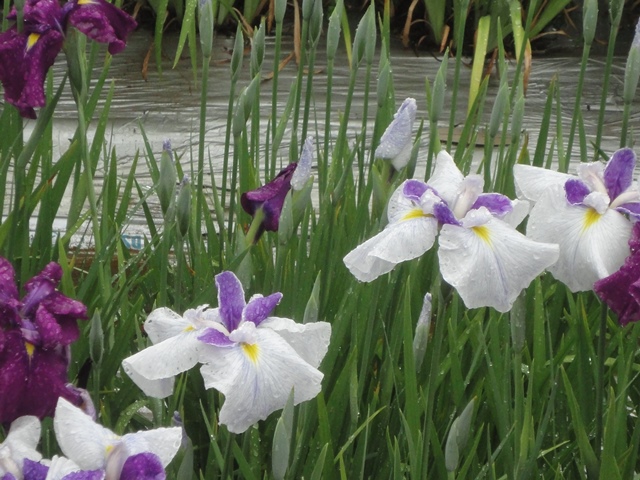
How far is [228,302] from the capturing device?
0.74 metres

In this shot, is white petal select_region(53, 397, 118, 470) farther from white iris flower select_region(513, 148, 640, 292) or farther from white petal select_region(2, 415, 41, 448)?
white iris flower select_region(513, 148, 640, 292)

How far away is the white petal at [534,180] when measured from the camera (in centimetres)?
82

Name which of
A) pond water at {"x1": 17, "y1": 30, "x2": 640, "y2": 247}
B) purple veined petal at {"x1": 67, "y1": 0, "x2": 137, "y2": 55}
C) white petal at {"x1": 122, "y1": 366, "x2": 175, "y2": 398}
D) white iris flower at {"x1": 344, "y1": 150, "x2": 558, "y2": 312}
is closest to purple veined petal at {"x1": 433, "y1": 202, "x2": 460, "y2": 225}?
white iris flower at {"x1": 344, "y1": 150, "x2": 558, "y2": 312}

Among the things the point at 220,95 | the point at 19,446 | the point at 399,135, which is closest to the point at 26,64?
the point at 399,135

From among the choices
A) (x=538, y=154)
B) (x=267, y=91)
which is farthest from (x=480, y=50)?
(x=538, y=154)

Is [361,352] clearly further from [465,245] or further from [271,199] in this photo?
[465,245]

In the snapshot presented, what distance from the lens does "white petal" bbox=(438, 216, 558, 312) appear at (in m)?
0.71

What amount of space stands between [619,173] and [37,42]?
595 millimetres

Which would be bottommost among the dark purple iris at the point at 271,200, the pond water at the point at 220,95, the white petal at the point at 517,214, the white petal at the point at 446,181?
the pond water at the point at 220,95

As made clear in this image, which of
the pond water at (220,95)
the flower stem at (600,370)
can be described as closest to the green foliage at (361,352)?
the flower stem at (600,370)

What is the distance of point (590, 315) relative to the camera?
1.25m

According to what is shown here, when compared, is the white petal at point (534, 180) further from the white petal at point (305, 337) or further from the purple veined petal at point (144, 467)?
the purple veined petal at point (144, 467)

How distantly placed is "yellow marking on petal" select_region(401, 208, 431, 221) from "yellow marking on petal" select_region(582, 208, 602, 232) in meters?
0.13

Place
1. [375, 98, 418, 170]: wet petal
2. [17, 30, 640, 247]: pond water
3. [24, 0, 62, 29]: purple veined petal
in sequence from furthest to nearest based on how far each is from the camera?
[17, 30, 640, 247]: pond water, [24, 0, 62, 29]: purple veined petal, [375, 98, 418, 170]: wet petal
